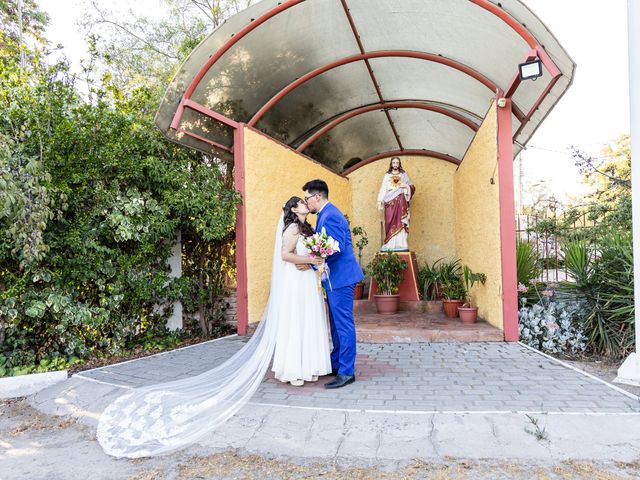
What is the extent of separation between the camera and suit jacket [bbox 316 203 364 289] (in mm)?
3955

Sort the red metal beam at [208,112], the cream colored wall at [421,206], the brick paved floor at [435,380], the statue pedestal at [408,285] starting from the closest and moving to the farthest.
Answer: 1. the brick paved floor at [435,380]
2. the red metal beam at [208,112]
3. the statue pedestal at [408,285]
4. the cream colored wall at [421,206]

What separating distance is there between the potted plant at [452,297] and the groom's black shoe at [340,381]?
324cm

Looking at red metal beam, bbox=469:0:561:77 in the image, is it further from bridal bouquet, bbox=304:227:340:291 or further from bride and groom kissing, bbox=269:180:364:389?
bridal bouquet, bbox=304:227:340:291

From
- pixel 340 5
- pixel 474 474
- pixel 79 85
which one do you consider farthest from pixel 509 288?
pixel 79 85

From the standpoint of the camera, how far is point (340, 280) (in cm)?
396

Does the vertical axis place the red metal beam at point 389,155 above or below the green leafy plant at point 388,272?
above

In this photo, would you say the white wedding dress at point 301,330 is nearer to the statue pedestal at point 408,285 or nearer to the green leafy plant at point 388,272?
the green leafy plant at point 388,272

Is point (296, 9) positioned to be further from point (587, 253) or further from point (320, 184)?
point (587, 253)

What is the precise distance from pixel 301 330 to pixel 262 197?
119 inches

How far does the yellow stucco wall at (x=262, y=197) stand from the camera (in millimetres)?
6168

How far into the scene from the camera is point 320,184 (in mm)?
4066

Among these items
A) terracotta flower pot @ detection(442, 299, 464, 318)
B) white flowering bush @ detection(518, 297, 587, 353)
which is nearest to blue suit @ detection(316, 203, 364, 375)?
white flowering bush @ detection(518, 297, 587, 353)

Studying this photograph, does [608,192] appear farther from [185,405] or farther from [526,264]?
[185,405]

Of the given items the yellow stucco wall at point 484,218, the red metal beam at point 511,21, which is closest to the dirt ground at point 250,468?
the yellow stucco wall at point 484,218
